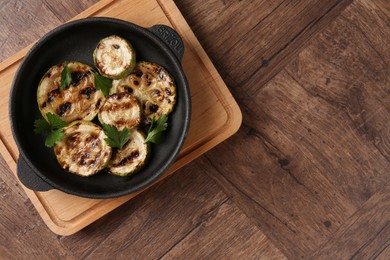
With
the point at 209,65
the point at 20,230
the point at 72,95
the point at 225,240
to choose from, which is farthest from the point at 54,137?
the point at 225,240

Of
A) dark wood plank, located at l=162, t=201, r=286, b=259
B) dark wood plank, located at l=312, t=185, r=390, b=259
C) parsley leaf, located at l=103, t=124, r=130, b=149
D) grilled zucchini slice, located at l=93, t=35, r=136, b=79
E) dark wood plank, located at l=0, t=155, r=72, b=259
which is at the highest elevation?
grilled zucchini slice, located at l=93, t=35, r=136, b=79

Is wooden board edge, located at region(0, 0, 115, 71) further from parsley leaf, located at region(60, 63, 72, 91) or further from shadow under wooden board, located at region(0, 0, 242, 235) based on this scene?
parsley leaf, located at region(60, 63, 72, 91)

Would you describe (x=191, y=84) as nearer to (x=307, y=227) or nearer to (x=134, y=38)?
(x=134, y=38)

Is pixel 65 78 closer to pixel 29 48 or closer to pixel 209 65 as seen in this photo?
pixel 29 48

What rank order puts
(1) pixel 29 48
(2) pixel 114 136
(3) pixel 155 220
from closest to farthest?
(2) pixel 114 136 → (1) pixel 29 48 → (3) pixel 155 220

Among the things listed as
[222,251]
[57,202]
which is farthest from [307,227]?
[57,202]

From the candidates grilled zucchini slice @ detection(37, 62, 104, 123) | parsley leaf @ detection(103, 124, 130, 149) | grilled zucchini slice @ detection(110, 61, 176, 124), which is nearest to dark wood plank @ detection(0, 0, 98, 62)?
grilled zucchini slice @ detection(37, 62, 104, 123)
